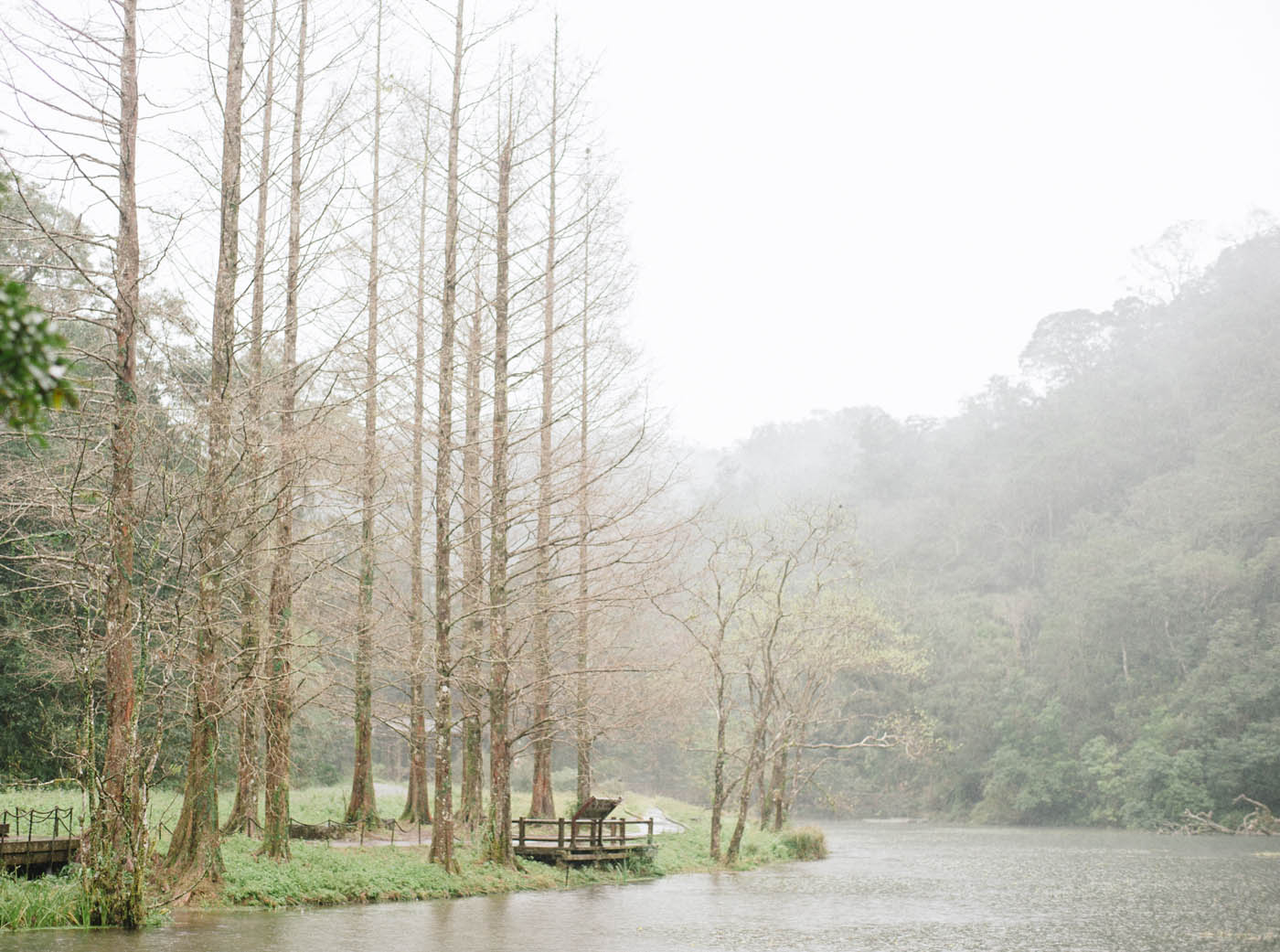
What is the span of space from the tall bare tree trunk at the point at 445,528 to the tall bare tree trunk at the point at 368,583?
1009 mm

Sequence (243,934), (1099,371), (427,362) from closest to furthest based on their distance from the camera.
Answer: (243,934)
(427,362)
(1099,371)

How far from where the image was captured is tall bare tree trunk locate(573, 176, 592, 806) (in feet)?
58.0

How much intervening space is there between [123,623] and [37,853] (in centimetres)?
360

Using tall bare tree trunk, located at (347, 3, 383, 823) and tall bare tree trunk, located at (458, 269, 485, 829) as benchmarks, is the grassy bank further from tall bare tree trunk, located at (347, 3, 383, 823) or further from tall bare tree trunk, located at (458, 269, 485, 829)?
tall bare tree trunk, located at (458, 269, 485, 829)

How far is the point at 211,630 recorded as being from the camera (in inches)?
485

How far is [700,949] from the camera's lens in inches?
459

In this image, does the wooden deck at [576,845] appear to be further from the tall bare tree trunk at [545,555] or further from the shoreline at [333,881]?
the tall bare tree trunk at [545,555]

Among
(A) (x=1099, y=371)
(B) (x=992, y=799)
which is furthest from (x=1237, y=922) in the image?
(A) (x=1099, y=371)

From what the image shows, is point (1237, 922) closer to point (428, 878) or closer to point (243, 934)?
point (428, 878)

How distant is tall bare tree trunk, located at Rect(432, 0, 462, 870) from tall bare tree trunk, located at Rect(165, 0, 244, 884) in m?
3.36

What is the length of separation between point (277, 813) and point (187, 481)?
4637 millimetres

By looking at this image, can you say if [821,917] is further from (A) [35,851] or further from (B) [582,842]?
(A) [35,851]

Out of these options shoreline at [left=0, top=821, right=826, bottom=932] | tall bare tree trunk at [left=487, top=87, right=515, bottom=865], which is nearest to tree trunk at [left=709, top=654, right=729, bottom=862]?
shoreline at [left=0, top=821, right=826, bottom=932]

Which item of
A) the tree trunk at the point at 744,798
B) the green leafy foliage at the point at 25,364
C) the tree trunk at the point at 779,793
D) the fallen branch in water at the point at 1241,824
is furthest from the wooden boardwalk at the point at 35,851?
the fallen branch in water at the point at 1241,824
